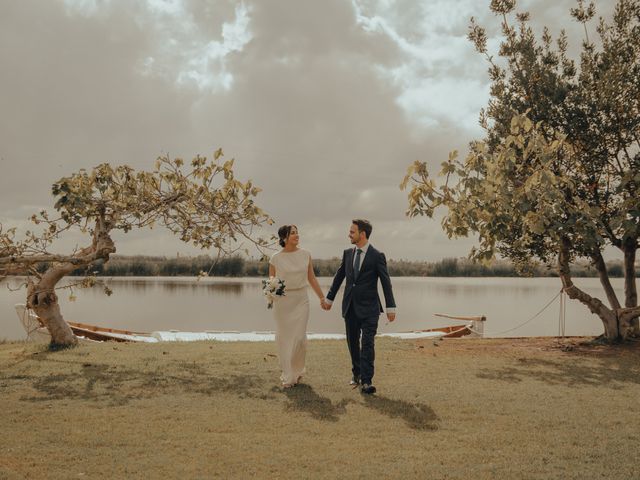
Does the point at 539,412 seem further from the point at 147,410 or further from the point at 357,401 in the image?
the point at 147,410

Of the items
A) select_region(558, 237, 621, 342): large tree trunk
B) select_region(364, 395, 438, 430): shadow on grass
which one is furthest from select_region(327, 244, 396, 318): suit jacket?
select_region(558, 237, 621, 342): large tree trunk

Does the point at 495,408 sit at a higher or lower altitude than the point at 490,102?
lower

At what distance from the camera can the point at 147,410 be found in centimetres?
855

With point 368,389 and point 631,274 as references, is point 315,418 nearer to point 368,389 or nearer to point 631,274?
point 368,389

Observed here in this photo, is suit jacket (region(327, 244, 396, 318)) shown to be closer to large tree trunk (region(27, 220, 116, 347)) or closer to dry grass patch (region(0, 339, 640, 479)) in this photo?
dry grass patch (region(0, 339, 640, 479))

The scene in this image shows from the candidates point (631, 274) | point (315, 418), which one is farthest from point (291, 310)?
point (631, 274)

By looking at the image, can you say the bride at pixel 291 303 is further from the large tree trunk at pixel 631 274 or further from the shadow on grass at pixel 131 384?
the large tree trunk at pixel 631 274

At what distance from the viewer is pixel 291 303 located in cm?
992

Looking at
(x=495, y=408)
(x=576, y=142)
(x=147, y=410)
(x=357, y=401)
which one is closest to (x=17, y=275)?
(x=147, y=410)

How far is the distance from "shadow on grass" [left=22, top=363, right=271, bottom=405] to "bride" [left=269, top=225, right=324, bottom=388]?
2.29 ft

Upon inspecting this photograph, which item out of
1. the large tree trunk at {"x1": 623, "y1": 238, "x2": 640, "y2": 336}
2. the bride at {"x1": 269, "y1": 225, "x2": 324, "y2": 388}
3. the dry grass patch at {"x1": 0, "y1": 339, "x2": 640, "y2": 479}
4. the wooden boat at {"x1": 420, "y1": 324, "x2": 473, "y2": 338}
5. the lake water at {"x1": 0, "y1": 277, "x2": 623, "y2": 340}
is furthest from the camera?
the lake water at {"x1": 0, "y1": 277, "x2": 623, "y2": 340}

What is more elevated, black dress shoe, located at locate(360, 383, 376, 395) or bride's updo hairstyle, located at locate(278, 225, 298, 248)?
bride's updo hairstyle, located at locate(278, 225, 298, 248)

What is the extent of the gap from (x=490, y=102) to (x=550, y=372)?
9097 mm

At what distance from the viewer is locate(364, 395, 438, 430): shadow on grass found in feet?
25.6
